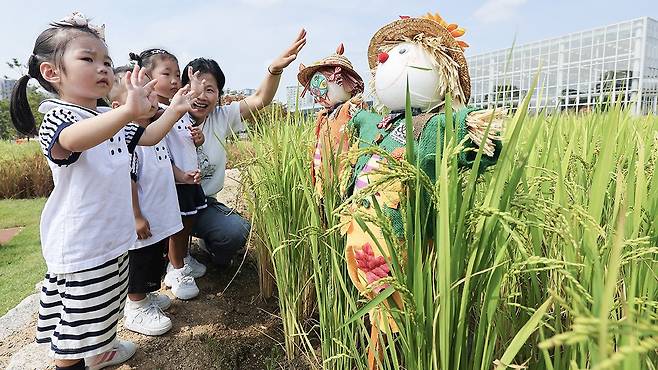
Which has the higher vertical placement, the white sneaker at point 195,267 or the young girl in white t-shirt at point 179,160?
the young girl in white t-shirt at point 179,160

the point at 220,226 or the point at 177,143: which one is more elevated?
the point at 177,143

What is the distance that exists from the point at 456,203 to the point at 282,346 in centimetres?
113

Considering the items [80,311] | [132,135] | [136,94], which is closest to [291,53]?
[132,135]

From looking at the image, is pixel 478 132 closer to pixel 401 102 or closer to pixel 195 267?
pixel 401 102

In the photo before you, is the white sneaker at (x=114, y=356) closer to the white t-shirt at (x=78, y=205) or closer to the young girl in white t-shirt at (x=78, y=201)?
the young girl in white t-shirt at (x=78, y=201)

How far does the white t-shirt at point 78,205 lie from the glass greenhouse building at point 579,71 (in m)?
1.17

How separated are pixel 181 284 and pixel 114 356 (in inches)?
19.2

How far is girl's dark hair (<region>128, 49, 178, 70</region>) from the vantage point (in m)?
1.91

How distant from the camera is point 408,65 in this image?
3.46 feet

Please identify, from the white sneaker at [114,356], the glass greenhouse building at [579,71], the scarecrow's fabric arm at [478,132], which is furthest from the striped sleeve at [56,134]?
the glass greenhouse building at [579,71]

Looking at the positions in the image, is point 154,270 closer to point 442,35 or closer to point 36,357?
point 36,357

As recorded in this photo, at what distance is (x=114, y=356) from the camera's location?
1441 mm

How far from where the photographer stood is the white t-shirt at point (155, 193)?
66.7 inches

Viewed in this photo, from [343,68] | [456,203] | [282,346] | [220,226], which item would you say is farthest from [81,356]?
[343,68]
